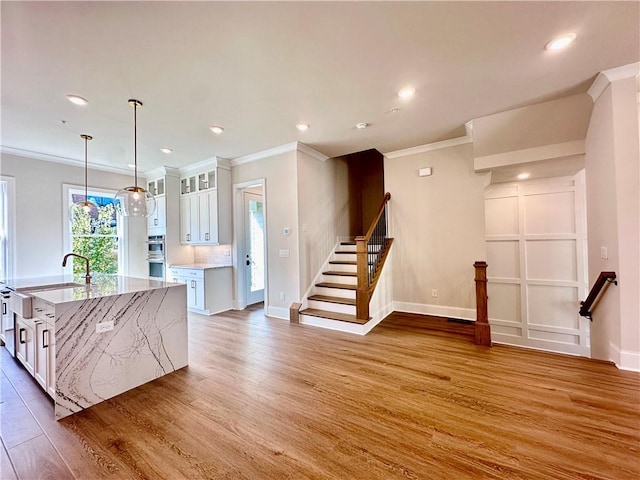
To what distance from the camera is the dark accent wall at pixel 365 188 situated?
6333 millimetres

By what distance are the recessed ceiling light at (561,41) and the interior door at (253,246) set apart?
475 centimetres

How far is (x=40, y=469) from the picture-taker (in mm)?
1583

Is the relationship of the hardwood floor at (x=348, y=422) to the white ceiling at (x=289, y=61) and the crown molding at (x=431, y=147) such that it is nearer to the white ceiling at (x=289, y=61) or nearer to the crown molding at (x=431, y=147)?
the white ceiling at (x=289, y=61)

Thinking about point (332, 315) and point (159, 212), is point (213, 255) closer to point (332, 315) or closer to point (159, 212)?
point (159, 212)

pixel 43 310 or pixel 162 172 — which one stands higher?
pixel 162 172

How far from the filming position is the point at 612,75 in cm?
249

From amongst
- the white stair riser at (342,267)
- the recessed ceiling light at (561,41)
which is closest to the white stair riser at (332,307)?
the white stair riser at (342,267)


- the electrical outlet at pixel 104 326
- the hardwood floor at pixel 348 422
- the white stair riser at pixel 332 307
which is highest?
the electrical outlet at pixel 104 326

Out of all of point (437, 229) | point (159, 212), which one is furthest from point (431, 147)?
point (159, 212)

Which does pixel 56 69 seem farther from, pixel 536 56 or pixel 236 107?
pixel 536 56

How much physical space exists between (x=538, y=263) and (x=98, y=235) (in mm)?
8209

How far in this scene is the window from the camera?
5.08m

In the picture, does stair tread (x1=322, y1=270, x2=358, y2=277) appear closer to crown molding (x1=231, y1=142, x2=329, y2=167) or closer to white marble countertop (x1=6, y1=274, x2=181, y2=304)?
crown molding (x1=231, y1=142, x2=329, y2=167)

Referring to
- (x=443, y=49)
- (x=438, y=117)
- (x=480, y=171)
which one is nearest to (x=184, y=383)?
(x=443, y=49)
